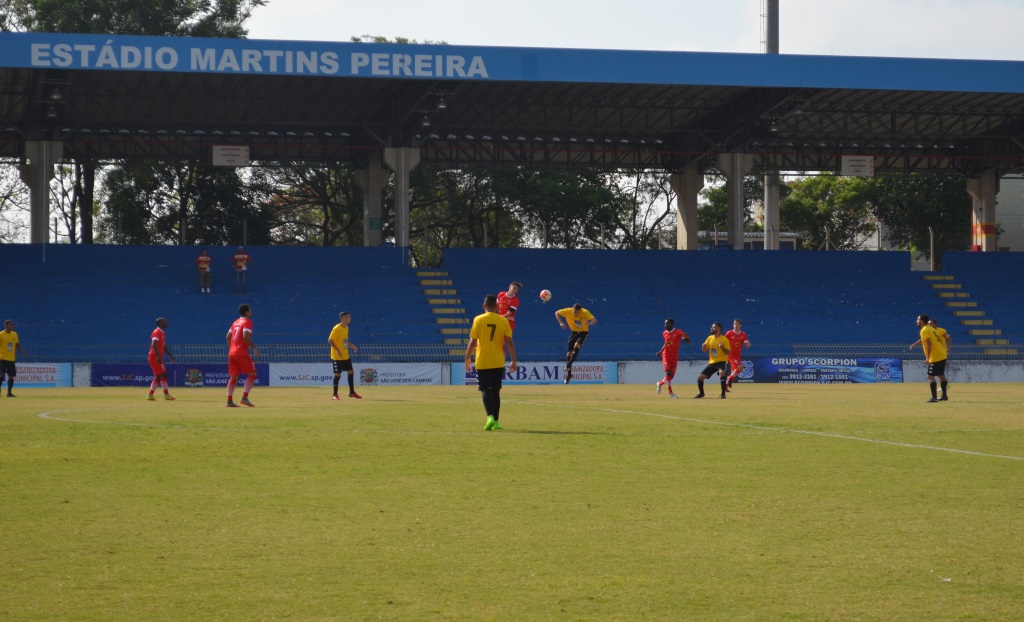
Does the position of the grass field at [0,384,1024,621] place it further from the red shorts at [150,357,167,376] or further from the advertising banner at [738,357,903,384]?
the advertising banner at [738,357,903,384]

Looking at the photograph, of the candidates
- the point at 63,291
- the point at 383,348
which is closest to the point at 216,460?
the point at 383,348

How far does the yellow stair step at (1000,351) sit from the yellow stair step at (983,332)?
1.70 meters

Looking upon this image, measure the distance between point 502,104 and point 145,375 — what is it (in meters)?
18.4

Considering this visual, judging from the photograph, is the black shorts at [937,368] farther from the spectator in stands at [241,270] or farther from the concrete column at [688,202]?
the concrete column at [688,202]

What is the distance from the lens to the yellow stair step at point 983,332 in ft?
165

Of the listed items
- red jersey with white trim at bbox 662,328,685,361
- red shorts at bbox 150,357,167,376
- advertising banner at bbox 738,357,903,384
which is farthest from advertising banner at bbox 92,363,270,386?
advertising banner at bbox 738,357,903,384

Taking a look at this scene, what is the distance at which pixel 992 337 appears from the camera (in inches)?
1975

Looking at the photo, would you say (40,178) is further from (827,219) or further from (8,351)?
(827,219)

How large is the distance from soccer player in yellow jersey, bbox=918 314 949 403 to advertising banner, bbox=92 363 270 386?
21.6 metres

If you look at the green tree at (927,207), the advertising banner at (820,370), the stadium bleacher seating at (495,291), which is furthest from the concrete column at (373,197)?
the green tree at (927,207)

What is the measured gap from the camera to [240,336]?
888 inches

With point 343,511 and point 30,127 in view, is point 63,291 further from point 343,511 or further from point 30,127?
point 343,511

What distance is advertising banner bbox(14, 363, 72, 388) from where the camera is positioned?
1547 inches

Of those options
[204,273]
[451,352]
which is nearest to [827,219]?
[451,352]
